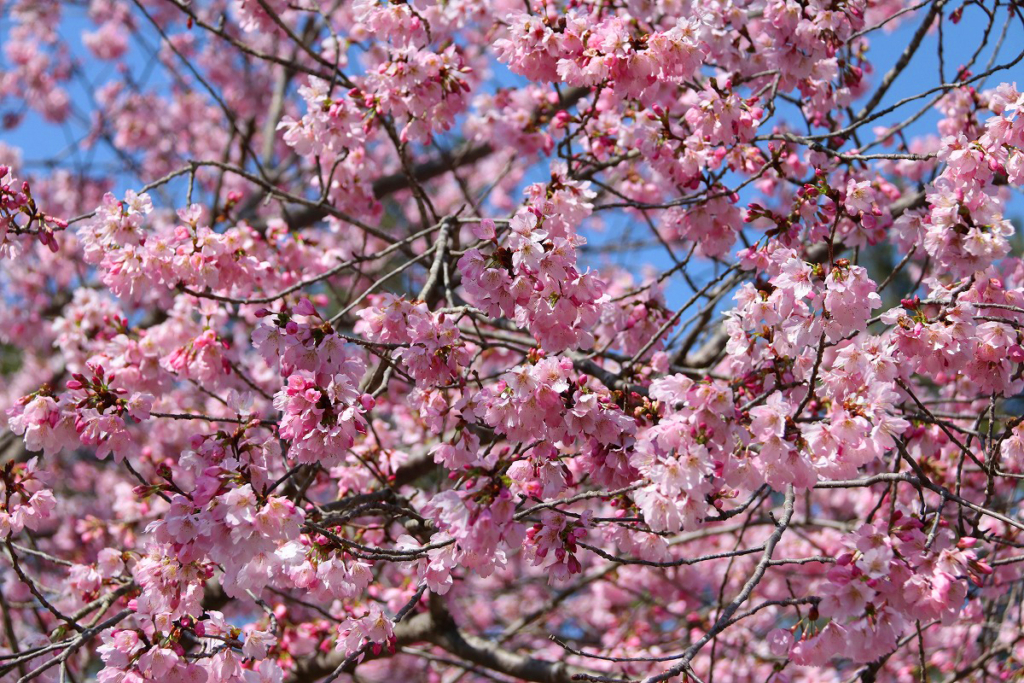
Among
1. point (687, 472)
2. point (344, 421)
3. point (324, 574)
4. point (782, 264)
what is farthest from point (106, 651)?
point (782, 264)

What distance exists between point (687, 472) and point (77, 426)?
1.60 m

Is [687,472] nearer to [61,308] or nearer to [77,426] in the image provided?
[77,426]

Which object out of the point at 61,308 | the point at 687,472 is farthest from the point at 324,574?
the point at 61,308

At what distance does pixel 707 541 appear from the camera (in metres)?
5.49

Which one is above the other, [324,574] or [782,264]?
[782,264]

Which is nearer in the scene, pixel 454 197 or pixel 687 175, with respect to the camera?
pixel 687 175

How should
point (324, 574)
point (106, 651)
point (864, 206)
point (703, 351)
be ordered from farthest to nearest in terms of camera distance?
1. point (703, 351)
2. point (864, 206)
3. point (324, 574)
4. point (106, 651)

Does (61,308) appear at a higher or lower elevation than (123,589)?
higher

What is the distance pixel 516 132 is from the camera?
3.62 meters

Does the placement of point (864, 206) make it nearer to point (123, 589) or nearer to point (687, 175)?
point (687, 175)

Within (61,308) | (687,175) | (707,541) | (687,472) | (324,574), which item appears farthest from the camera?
(61,308)

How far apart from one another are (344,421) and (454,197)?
6.67 meters

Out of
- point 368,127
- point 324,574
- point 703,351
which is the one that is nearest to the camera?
point 324,574

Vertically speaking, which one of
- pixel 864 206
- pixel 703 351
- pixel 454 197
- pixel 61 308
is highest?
pixel 454 197
